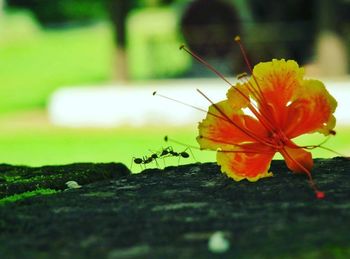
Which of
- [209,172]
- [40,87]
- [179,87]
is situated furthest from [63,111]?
[209,172]

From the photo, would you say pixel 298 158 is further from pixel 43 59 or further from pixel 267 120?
pixel 43 59

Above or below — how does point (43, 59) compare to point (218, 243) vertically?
above

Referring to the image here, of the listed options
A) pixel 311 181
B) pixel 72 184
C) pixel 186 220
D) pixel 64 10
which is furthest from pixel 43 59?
pixel 186 220

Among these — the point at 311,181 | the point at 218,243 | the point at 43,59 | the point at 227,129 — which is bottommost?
the point at 218,243

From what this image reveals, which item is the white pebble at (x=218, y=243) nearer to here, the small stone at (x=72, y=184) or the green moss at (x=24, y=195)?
the green moss at (x=24, y=195)

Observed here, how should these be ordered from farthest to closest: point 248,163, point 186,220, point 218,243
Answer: point 248,163 < point 186,220 < point 218,243

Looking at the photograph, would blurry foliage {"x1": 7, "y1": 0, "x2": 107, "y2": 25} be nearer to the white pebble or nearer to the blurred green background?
the blurred green background
